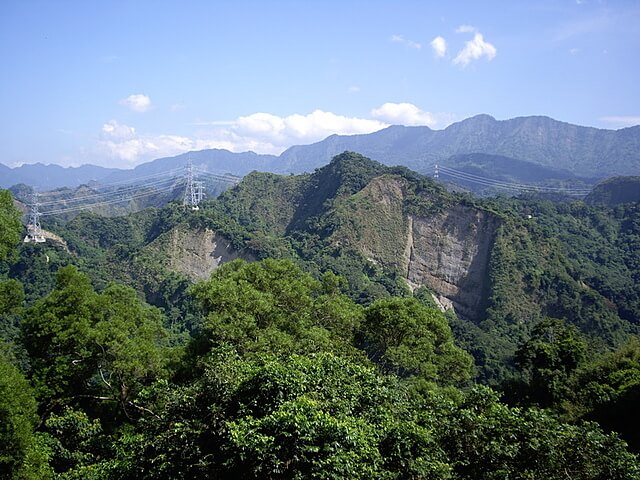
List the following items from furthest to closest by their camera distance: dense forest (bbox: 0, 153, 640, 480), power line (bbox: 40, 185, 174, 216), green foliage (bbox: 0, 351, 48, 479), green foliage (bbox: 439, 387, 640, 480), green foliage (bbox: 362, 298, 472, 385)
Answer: power line (bbox: 40, 185, 174, 216), green foliage (bbox: 362, 298, 472, 385), green foliage (bbox: 0, 351, 48, 479), green foliage (bbox: 439, 387, 640, 480), dense forest (bbox: 0, 153, 640, 480)

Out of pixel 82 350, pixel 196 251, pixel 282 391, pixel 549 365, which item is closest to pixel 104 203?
pixel 196 251

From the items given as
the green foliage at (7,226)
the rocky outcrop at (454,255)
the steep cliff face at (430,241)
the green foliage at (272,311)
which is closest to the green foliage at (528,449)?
the green foliage at (272,311)

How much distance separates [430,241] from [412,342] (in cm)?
5830

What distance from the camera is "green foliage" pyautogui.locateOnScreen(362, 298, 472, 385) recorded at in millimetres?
19094

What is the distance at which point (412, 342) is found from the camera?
1967 cm

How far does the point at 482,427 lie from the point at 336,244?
64.2 metres

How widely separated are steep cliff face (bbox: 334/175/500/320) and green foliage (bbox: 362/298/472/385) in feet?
164

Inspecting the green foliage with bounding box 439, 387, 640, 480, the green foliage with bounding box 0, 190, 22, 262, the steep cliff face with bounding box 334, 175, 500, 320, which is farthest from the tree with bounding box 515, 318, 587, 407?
the steep cliff face with bounding box 334, 175, 500, 320

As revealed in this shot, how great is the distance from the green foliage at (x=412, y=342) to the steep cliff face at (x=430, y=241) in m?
49.9

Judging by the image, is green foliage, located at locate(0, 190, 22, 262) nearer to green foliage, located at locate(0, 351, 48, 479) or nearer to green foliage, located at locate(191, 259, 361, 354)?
green foliage, located at locate(0, 351, 48, 479)

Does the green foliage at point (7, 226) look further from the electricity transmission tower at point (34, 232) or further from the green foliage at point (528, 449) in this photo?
the electricity transmission tower at point (34, 232)

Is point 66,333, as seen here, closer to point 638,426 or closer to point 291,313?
point 291,313

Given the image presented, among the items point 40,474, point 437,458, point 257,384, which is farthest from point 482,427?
point 40,474

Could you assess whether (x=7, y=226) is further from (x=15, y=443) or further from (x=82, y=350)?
(x=15, y=443)
